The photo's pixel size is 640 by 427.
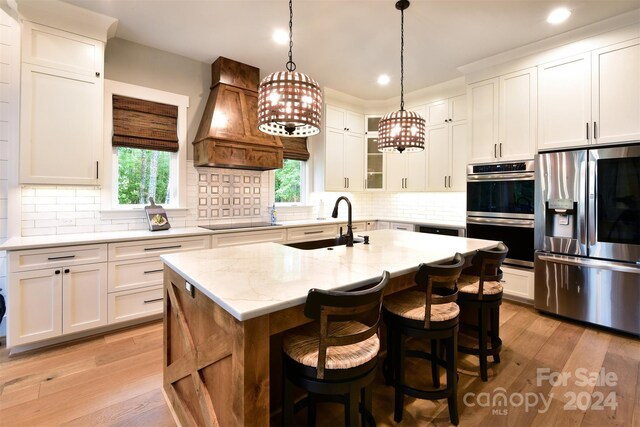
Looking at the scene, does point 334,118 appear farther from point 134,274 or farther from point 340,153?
point 134,274

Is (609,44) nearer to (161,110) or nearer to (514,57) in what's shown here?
(514,57)

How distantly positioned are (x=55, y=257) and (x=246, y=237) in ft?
5.71

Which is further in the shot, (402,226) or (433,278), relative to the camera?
A: (402,226)

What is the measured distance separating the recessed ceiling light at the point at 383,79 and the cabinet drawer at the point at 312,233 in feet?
7.37

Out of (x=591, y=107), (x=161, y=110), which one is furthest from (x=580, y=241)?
(x=161, y=110)

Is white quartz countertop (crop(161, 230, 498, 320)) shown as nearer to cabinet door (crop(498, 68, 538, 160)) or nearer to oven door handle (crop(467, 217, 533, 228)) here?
oven door handle (crop(467, 217, 533, 228))

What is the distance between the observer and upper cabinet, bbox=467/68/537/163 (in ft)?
11.3

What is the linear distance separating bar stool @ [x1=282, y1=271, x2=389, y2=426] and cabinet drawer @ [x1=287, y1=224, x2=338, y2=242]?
2.67 metres

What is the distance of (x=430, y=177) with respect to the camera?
4.72 metres

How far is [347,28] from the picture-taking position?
9.95 feet

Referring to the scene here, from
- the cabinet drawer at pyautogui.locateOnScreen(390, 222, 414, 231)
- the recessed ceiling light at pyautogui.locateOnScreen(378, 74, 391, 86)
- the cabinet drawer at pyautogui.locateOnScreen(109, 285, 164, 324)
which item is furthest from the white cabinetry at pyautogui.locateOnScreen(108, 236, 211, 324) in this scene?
the recessed ceiling light at pyautogui.locateOnScreen(378, 74, 391, 86)

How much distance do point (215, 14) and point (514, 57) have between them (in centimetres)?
334

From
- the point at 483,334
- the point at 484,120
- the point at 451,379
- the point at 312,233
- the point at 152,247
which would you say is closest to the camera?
the point at 451,379

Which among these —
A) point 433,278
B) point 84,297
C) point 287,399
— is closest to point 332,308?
point 287,399
